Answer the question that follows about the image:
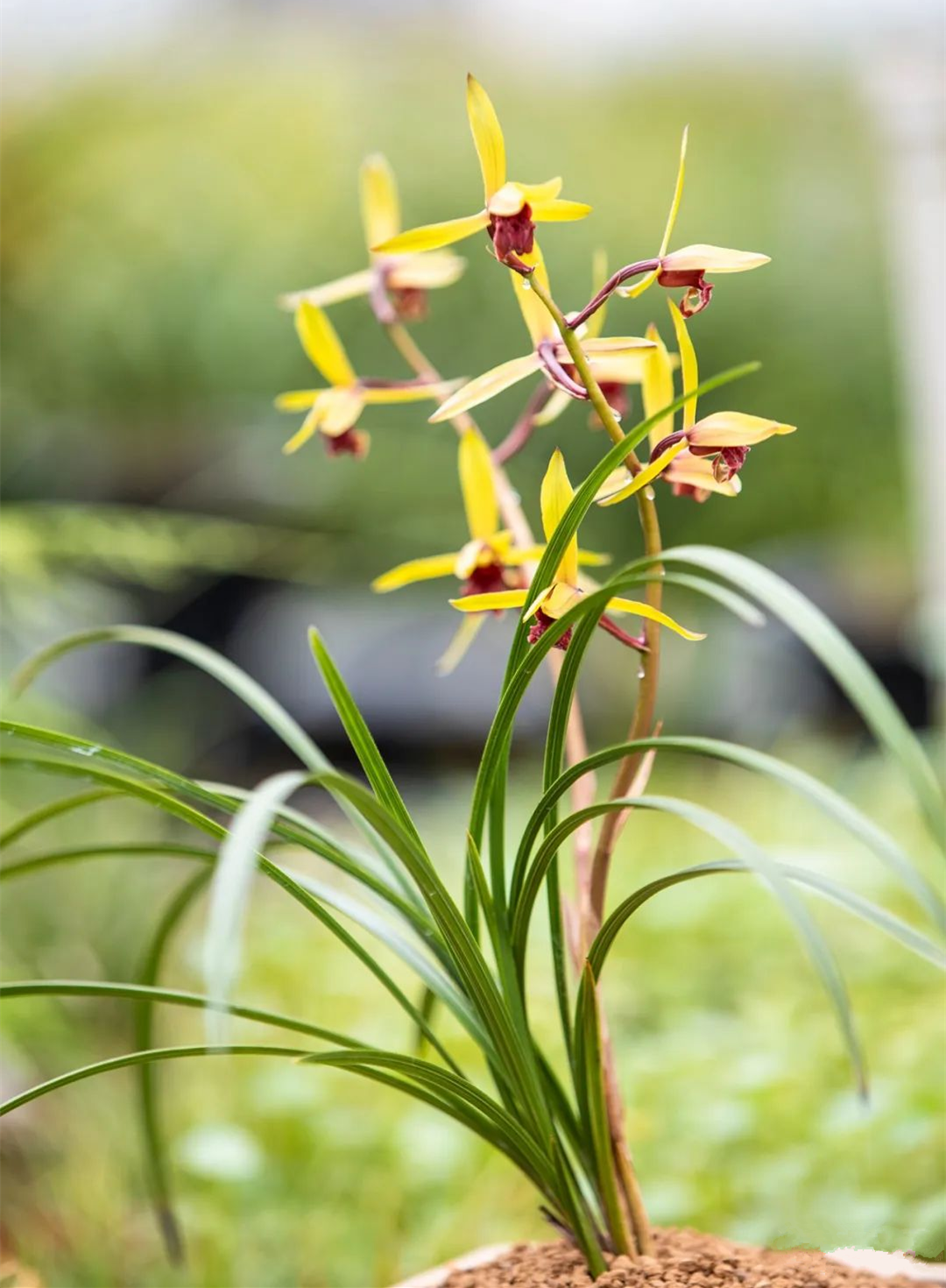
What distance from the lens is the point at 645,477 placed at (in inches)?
15.9

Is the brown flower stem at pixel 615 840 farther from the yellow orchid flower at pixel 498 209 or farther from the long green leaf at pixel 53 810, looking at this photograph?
the long green leaf at pixel 53 810

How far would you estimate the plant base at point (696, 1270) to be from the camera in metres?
0.44

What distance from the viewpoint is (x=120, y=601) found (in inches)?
90.4

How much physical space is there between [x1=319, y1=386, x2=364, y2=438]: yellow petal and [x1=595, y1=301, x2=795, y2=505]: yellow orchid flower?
160 mm

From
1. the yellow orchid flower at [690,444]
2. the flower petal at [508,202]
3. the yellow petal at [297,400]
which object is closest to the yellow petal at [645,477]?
the yellow orchid flower at [690,444]

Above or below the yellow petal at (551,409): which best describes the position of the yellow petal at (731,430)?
below

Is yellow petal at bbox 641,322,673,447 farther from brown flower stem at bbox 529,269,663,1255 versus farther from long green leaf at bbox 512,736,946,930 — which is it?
Answer: long green leaf at bbox 512,736,946,930

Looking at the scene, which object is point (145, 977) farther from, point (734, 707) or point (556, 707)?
point (734, 707)

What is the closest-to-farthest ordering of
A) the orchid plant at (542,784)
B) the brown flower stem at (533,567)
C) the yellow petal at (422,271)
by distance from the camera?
the orchid plant at (542,784) < the brown flower stem at (533,567) < the yellow petal at (422,271)

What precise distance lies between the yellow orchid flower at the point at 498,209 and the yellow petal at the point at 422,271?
0.15 meters

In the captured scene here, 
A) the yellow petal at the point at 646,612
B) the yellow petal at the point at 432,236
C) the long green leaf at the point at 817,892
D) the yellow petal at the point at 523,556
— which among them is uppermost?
the yellow petal at the point at 432,236

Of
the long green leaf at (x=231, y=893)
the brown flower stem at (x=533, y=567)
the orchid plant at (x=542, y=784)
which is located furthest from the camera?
the brown flower stem at (x=533, y=567)

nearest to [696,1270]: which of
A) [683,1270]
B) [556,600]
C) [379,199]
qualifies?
[683,1270]

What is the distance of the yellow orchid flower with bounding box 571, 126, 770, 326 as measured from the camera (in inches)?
16.4
